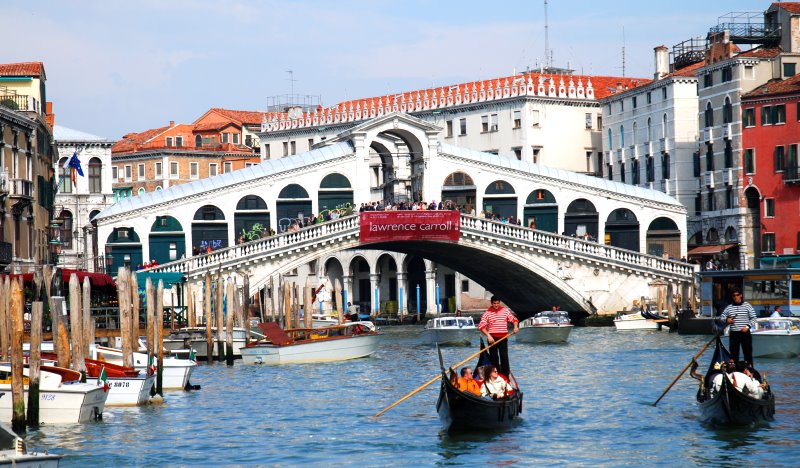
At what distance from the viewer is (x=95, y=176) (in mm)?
61500

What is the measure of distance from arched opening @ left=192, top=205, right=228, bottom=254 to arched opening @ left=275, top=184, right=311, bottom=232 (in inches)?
68.8

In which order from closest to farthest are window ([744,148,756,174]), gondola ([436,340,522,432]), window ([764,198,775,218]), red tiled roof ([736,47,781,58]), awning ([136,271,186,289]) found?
gondola ([436,340,522,432]) < awning ([136,271,186,289]) < window ([764,198,775,218]) < window ([744,148,756,174]) < red tiled roof ([736,47,781,58])

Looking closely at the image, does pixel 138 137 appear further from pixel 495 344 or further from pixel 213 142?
pixel 495 344

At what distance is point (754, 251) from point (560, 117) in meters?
15.1

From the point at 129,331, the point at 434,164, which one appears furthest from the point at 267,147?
the point at 129,331

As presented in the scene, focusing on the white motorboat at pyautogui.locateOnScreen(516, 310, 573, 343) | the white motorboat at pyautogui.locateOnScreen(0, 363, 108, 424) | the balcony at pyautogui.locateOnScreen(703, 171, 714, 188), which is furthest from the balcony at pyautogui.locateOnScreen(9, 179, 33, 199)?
the balcony at pyautogui.locateOnScreen(703, 171, 714, 188)

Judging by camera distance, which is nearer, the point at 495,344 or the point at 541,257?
the point at 495,344

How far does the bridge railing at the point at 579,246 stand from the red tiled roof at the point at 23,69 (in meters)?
13.1

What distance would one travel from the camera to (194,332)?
3519cm

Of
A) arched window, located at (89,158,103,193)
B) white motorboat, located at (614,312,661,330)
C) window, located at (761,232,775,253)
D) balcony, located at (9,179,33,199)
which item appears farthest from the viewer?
arched window, located at (89,158,103,193)

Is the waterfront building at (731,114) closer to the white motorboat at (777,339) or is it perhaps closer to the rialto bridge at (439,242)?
the rialto bridge at (439,242)

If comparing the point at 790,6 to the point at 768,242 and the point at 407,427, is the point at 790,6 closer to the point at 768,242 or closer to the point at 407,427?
the point at 768,242

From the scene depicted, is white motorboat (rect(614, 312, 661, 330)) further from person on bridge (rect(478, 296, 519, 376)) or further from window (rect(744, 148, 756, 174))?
person on bridge (rect(478, 296, 519, 376))

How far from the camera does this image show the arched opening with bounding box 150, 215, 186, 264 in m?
46.3
